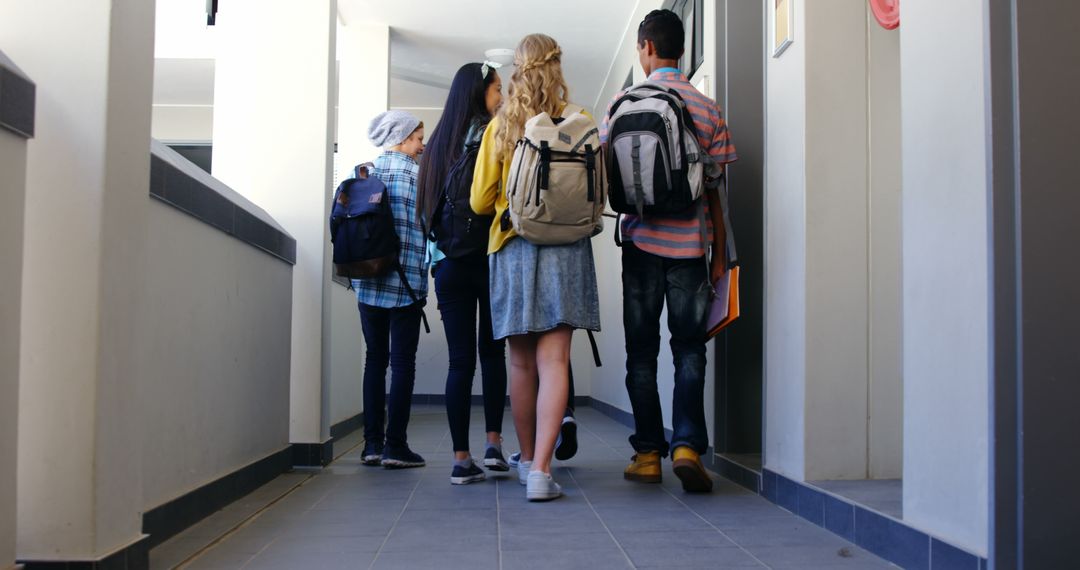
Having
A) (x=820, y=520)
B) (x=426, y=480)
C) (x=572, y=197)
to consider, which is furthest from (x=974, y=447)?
(x=426, y=480)

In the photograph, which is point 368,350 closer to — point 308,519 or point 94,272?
point 308,519

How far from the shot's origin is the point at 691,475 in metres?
3.29

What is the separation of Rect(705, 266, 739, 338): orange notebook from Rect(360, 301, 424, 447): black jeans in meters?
1.27

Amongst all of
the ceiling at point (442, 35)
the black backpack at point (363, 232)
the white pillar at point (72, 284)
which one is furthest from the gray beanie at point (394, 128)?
the ceiling at point (442, 35)

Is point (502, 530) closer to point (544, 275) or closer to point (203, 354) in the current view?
Answer: point (544, 275)

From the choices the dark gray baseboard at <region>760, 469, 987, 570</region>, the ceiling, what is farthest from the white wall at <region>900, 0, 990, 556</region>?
the ceiling

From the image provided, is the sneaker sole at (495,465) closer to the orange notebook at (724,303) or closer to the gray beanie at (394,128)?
the orange notebook at (724,303)

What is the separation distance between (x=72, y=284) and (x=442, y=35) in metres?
6.17

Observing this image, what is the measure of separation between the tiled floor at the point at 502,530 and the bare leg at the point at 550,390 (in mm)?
179

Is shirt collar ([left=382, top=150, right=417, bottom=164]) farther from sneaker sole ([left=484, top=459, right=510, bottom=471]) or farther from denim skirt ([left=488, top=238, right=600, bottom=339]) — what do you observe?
sneaker sole ([left=484, top=459, right=510, bottom=471])

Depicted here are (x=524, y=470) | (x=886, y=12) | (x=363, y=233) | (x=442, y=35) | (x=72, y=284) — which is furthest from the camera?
(x=442, y=35)

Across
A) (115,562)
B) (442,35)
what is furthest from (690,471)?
(442,35)

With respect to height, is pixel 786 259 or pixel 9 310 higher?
pixel 786 259

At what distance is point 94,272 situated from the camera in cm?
194
